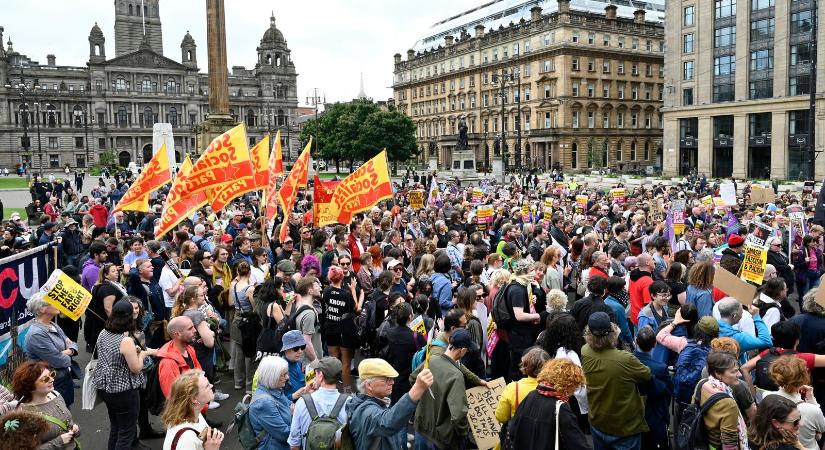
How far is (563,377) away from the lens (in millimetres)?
4559

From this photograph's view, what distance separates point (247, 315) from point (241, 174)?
4.75 m

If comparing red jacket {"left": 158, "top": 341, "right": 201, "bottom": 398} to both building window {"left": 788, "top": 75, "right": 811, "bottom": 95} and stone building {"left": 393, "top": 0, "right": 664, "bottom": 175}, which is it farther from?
stone building {"left": 393, "top": 0, "right": 664, "bottom": 175}

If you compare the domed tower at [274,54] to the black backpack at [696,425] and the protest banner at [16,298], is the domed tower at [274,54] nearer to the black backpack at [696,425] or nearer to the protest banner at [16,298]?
the protest banner at [16,298]

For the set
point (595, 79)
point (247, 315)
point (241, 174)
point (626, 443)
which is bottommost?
point (626, 443)

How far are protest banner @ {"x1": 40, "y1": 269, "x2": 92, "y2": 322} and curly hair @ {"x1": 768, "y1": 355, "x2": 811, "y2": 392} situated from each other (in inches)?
256

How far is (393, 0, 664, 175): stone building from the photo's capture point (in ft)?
261

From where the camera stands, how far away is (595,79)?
81.1 m

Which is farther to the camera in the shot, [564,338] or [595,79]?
[595,79]

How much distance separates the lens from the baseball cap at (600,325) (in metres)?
5.46

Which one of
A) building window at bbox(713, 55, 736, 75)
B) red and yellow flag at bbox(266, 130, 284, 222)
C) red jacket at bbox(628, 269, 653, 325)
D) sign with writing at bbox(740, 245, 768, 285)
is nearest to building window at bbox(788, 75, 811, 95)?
building window at bbox(713, 55, 736, 75)

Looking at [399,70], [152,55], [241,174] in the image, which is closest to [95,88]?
[152,55]

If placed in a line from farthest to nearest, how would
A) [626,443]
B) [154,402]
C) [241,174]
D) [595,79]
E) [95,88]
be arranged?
[95,88] → [595,79] → [241,174] → [154,402] → [626,443]

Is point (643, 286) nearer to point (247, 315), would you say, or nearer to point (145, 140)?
point (247, 315)

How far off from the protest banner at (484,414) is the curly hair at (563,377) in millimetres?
1093
